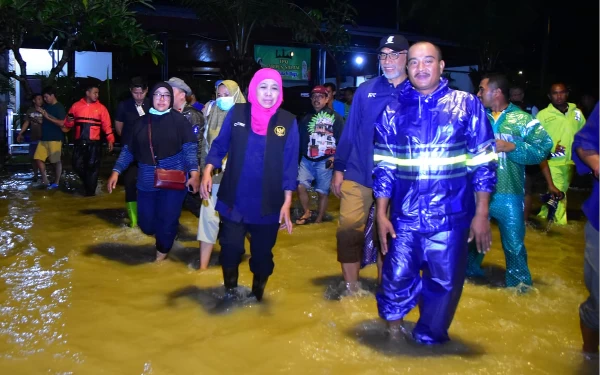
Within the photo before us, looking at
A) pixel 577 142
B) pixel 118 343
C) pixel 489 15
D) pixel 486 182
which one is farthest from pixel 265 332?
pixel 489 15

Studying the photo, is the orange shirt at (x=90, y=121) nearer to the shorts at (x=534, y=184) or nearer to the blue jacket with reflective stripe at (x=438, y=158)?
the shorts at (x=534, y=184)

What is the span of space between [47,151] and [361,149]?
786cm

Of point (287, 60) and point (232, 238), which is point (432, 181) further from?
point (287, 60)

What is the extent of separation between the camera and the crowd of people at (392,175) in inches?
146

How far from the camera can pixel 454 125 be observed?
12.1ft

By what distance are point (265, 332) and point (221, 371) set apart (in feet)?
2.23

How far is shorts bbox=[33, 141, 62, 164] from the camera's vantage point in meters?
10.9

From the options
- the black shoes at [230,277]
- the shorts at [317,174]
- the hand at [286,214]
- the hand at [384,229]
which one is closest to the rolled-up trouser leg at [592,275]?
the hand at [384,229]

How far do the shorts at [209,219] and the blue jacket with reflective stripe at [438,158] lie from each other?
2.24 meters

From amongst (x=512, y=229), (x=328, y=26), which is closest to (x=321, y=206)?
(x=512, y=229)

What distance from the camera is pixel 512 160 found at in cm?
516

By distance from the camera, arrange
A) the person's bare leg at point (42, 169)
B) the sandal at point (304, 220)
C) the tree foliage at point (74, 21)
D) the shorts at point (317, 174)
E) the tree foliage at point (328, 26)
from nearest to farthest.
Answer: the shorts at point (317, 174) < the sandal at point (304, 220) < the tree foliage at point (74, 21) < the person's bare leg at point (42, 169) < the tree foliage at point (328, 26)

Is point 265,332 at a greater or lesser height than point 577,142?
lesser

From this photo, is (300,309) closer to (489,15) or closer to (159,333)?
(159,333)
